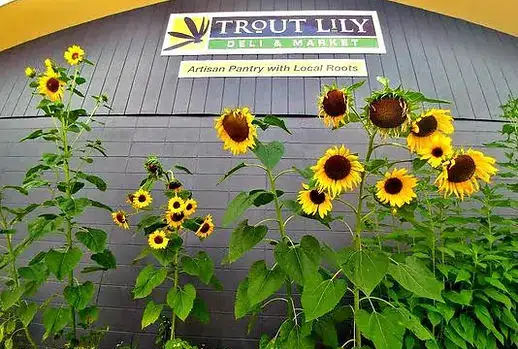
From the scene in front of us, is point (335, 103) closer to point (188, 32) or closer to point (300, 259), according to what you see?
point (300, 259)

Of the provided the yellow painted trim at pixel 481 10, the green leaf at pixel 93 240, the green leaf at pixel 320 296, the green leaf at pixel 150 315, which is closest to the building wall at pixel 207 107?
the yellow painted trim at pixel 481 10

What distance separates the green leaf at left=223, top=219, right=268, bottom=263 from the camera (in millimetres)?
1258

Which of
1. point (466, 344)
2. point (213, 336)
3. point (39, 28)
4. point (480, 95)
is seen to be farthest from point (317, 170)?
point (39, 28)

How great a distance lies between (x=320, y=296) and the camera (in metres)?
1.11

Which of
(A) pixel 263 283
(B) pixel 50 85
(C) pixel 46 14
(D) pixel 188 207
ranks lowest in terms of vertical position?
(A) pixel 263 283

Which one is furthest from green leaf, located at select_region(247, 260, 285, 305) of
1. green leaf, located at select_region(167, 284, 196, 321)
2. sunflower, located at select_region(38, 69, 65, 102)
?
sunflower, located at select_region(38, 69, 65, 102)

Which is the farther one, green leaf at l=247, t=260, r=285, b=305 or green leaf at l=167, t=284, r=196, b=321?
green leaf at l=167, t=284, r=196, b=321

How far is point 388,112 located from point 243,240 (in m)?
0.58

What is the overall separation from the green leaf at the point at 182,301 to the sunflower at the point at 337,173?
862mm

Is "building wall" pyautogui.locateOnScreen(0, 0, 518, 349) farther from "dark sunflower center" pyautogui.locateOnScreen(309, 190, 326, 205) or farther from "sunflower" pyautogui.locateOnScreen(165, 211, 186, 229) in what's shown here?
"dark sunflower center" pyautogui.locateOnScreen(309, 190, 326, 205)

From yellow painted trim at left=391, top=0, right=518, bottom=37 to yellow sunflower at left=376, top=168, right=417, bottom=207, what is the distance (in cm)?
289

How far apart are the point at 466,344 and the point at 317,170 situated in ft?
2.96

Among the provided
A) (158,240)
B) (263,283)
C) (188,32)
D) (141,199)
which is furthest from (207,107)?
(263,283)

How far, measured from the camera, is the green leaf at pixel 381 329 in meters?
1.04
